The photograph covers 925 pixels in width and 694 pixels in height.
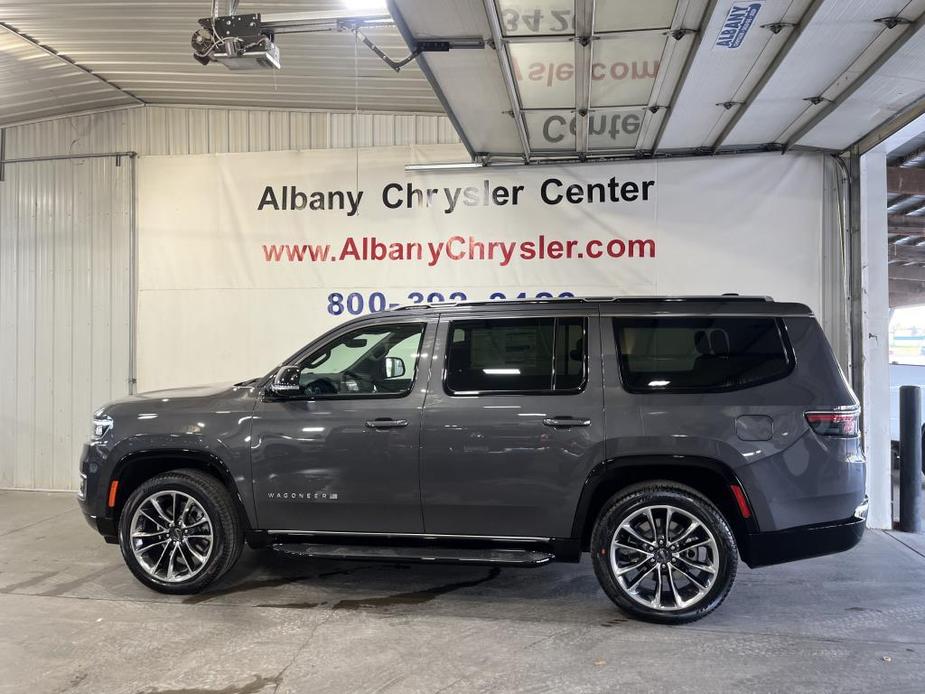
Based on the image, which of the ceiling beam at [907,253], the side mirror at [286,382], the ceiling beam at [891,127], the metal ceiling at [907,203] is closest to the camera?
the side mirror at [286,382]

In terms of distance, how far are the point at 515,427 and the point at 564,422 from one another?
0.29 m

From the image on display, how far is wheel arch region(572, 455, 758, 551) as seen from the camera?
3828 millimetres

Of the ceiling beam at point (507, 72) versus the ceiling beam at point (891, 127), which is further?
the ceiling beam at point (891, 127)


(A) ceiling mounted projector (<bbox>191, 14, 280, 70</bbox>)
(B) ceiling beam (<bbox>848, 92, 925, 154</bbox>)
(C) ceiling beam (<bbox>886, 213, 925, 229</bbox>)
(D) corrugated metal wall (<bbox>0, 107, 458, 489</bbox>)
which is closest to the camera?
(A) ceiling mounted projector (<bbox>191, 14, 280, 70</bbox>)

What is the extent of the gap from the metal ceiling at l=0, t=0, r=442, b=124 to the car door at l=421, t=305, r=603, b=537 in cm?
311

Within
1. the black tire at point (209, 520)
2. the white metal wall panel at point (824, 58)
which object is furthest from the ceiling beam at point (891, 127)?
the black tire at point (209, 520)

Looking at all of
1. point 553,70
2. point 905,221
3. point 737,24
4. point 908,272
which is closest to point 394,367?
point 553,70

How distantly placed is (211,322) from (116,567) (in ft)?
9.75

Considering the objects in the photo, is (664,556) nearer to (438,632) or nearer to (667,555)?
(667,555)

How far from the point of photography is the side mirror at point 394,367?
173 inches

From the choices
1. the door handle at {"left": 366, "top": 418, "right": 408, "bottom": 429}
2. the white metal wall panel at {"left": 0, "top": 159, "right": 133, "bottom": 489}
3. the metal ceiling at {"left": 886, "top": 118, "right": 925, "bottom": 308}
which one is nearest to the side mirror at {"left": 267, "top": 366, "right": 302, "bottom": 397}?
the door handle at {"left": 366, "top": 418, "right": 408, "bottom": 429}

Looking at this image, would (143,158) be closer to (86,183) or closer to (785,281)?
(86,183)

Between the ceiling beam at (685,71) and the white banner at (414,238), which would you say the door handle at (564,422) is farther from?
the white banner at (414,238)

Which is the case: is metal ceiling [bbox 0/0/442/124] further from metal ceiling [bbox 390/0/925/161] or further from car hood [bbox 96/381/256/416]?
car hood [bbox 96/381/256/416]
